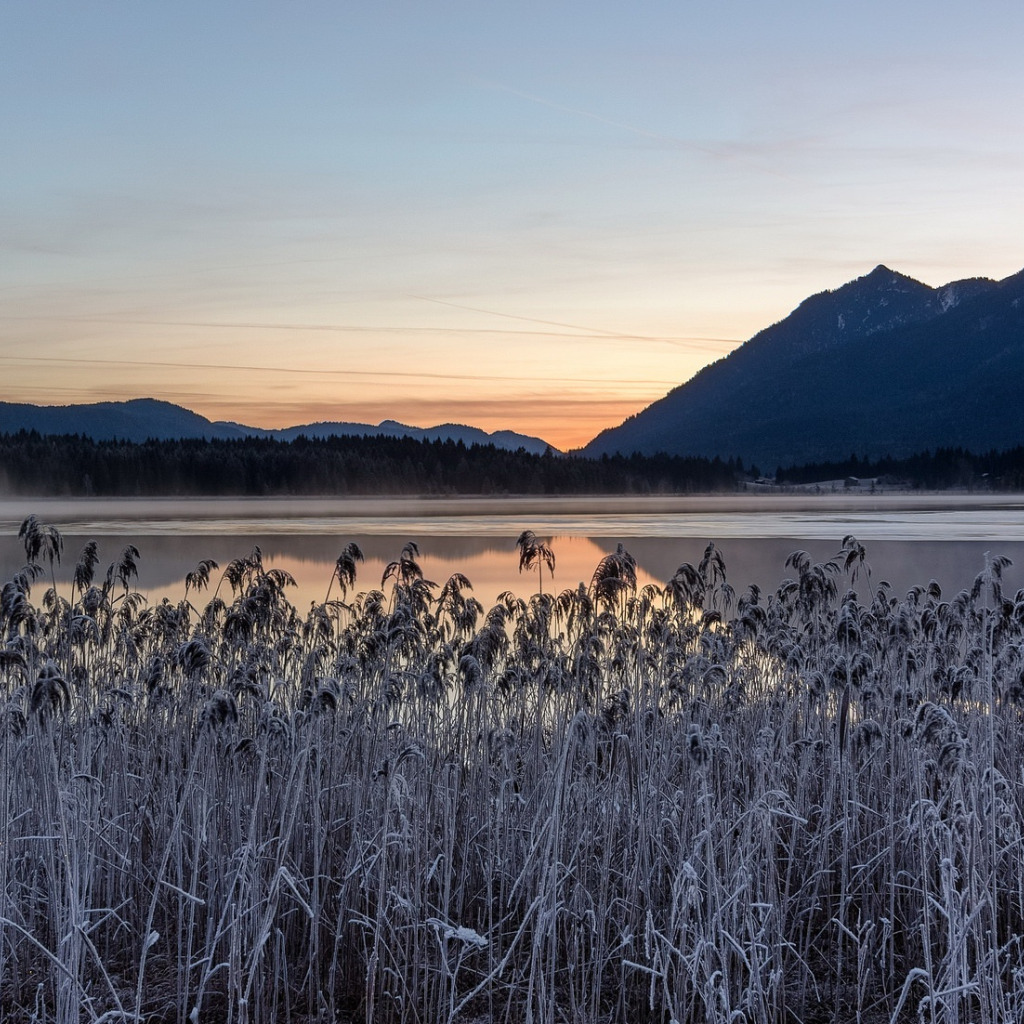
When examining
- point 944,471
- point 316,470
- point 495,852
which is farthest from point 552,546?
point 944,471

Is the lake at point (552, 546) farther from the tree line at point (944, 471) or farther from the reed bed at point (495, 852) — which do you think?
the tree line at point (944, 471)

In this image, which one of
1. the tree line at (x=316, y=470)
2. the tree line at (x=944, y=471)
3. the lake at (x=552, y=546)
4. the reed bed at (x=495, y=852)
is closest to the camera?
the reed bed at (x=495, y=852)

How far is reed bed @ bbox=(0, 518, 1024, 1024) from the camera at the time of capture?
403 centimetres

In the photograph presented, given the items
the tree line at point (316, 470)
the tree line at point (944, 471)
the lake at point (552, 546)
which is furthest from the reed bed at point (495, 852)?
the tree line at point (944, 471)

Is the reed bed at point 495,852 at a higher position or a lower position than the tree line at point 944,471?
lower

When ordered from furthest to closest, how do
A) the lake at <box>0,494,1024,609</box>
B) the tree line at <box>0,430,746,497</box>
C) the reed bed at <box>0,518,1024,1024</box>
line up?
the tree line at <box>0,430,746,497</box>
the lake at <box>0,494,1024,609</box>
the reed bed at <box>0,518,1024,1024</box>

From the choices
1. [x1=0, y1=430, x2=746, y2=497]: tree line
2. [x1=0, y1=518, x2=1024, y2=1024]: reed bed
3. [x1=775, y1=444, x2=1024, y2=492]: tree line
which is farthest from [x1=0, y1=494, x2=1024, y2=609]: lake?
[x1=775, y1=444, x2=1024, y2=492]: tree line

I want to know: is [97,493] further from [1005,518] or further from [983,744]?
[983,744]

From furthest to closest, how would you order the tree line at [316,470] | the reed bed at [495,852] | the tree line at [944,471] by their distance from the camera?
the tree line at [944,471] → the tree line at [316,470] → the reed bed at [495,852]

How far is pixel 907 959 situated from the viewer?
4.91m

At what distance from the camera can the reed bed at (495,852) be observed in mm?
4027

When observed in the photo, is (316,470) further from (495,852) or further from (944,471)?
(495,852)

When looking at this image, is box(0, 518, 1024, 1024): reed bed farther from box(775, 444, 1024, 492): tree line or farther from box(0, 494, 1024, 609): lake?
box(775, 444, 1024, 492): tree line

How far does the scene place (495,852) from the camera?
17.9ft
